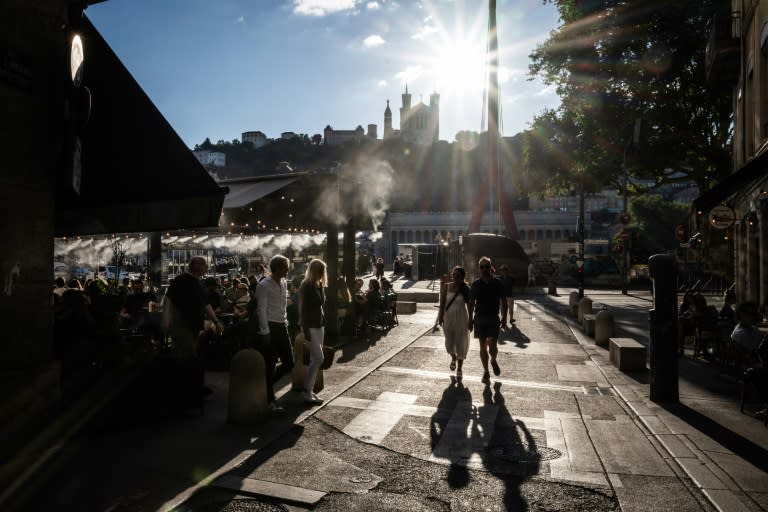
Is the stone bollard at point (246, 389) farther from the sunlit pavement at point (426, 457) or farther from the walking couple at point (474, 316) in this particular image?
the walking couple at point (474, 316)

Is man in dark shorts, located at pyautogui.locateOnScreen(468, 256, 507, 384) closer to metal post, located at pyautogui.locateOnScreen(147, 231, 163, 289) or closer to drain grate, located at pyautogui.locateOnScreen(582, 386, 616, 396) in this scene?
drain grate, located at pyautogui.locateOnScreen(582, 386, 616, 396)

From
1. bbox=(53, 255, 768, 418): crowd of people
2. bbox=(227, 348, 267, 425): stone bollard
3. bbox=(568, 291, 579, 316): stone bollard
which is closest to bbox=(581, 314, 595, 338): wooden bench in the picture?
bbox=(53, 255, 768, 418): crowd of people

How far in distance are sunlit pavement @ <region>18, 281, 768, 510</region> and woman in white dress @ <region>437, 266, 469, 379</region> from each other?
0.82 metres

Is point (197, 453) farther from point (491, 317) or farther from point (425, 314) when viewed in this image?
point (425, 314)

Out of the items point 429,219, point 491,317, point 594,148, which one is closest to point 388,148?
point 429,219

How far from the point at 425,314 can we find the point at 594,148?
17.8 m

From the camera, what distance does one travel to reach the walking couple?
371 inches

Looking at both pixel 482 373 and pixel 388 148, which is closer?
pixel 482 373

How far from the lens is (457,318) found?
9.67 m

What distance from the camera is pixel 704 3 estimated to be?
25.3m

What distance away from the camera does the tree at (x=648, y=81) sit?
86.4 feet

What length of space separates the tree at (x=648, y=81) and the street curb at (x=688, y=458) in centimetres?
2257

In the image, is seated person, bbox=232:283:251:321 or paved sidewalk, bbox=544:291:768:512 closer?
paved sidewalk, bbox=544:291:768:512

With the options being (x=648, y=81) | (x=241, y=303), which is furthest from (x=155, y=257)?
(x=648, y=81)
